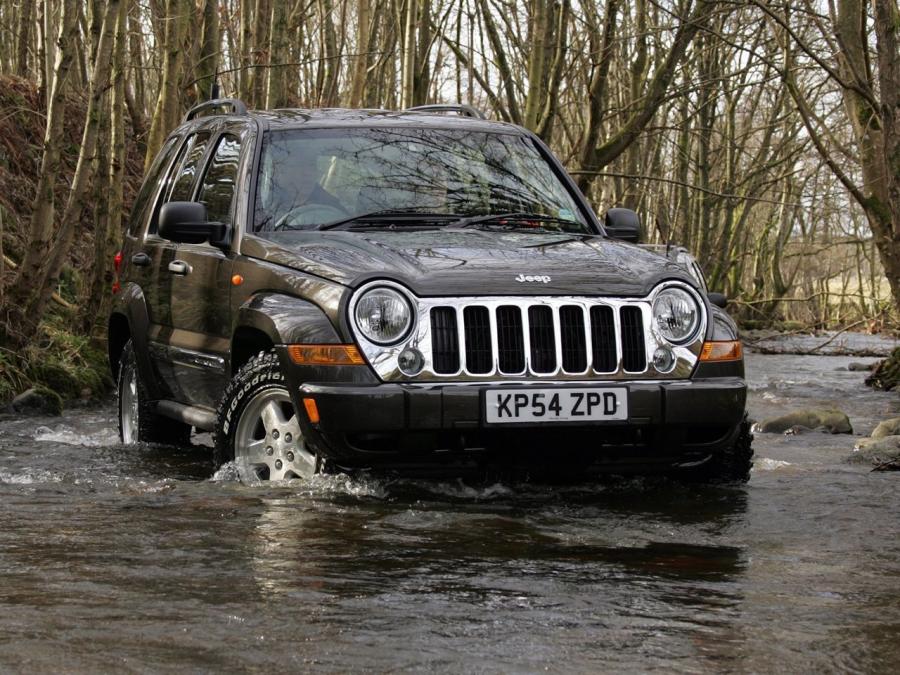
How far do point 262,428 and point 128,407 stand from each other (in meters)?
2.37

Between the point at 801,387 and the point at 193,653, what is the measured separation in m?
12.5

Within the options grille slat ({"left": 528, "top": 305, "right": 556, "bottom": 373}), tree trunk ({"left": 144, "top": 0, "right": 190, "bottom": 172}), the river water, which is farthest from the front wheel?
tree trunk ({"left": 144, "top": 0, "right": 190, "bottom": 172})

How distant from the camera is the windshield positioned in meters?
6.83

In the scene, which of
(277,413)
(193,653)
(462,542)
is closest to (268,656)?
(193,653)

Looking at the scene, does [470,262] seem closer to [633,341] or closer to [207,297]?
[633,341]

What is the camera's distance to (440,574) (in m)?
4.66

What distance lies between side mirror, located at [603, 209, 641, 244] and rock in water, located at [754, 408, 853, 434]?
3484 millimetres

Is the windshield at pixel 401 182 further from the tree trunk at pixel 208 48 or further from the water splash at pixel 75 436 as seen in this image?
the tree trunk at pixel 208 48

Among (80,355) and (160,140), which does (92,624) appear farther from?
(160,140)

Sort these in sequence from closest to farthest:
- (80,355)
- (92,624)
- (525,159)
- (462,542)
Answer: (92,624) < (462,542) < (525,159) < (80,355)

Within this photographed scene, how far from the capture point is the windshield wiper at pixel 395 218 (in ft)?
22.0

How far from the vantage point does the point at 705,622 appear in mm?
3992

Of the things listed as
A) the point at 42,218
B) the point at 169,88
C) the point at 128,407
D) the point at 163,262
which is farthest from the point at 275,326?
the point at 169,88

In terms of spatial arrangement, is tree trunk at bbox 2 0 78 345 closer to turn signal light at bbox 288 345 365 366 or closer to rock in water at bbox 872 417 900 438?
turn signal light at bbox 288 345 365 366
